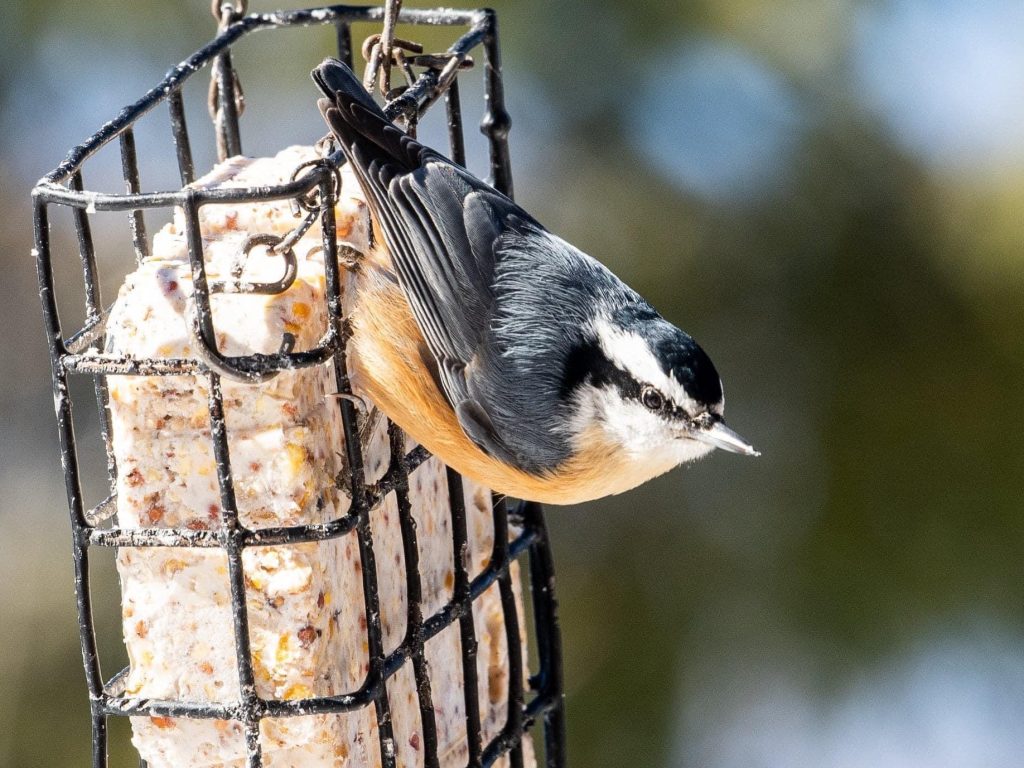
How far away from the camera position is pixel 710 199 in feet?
11.8

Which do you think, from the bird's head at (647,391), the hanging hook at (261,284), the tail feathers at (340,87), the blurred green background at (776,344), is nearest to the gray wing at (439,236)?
the tail feathers at (340,87)

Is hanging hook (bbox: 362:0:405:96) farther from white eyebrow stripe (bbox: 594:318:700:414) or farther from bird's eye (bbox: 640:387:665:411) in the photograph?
bird's eye (bbox: 640:387:665:411)

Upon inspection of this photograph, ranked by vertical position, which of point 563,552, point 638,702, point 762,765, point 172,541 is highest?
point 172,541

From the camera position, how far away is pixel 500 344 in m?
2.37

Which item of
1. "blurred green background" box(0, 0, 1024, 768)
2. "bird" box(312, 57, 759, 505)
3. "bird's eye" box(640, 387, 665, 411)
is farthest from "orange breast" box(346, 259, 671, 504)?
"blurred green background" box(0, 0, 1024, 768)

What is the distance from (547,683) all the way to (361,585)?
28.9 inches

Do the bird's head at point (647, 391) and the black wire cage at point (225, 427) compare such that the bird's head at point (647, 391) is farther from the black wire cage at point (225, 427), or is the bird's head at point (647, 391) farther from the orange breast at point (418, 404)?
the black wire cage at point (225, 427)

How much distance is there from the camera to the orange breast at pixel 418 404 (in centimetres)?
226

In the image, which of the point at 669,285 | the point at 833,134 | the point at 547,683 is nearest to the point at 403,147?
the point at 547,683

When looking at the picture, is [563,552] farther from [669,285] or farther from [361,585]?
[361,585]

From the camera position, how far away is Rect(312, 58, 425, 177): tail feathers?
7.32 ft

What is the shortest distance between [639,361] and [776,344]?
1438 millimetres

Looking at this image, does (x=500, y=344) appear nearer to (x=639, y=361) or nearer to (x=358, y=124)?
(x=639, y=361)

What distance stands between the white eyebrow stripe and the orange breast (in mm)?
160
